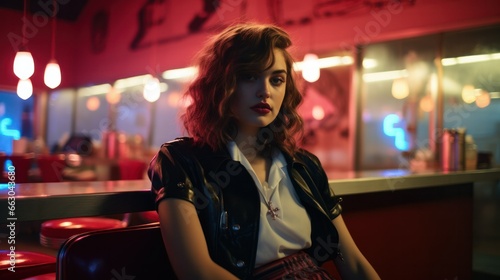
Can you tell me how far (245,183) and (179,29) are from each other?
7.03 m

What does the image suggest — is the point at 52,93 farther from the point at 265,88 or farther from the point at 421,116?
the point at 265,88

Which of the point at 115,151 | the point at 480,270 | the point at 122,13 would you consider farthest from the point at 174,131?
the point at 480,270

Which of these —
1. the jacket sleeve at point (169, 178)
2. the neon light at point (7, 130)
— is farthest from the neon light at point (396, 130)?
the neon light at point (7, 130)

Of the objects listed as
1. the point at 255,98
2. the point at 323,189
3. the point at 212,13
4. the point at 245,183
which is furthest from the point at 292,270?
the point at 212,13

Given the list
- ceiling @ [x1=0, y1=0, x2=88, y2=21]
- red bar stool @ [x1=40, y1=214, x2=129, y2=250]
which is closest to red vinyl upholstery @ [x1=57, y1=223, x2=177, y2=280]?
red bar stool @ [x1=40, y1=214, x2=129, y2=250]

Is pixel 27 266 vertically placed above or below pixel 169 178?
below

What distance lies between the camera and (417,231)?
2.95m

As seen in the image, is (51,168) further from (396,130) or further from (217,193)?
(396,130)

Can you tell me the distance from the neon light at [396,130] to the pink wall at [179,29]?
3.14 feet

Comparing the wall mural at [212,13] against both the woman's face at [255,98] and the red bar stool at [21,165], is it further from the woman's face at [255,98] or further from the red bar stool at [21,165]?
the woman's face at [255,98]

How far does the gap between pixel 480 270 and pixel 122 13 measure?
796 centimetres

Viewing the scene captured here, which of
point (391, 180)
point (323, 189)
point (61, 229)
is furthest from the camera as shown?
point (391, 180)

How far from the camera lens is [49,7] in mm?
8938

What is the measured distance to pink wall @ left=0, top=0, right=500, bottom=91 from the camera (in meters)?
4.94
